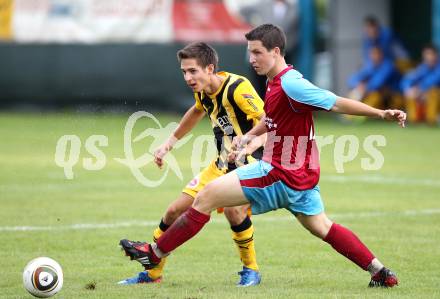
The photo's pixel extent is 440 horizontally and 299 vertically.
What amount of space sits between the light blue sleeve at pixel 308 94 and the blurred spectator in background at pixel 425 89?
16.9 m

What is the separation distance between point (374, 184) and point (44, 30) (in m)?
13.8

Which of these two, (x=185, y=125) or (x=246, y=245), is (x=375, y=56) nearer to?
(x=185, y=125)

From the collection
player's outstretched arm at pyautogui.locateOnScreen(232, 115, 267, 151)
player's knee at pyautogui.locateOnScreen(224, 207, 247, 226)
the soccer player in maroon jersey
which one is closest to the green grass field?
the soccer player in maroon jersey

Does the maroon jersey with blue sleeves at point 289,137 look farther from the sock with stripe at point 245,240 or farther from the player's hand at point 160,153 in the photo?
the player's hand at point 160,153

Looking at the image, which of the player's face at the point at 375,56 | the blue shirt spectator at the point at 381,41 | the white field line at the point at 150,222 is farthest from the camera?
the player's face at the point at 375,56

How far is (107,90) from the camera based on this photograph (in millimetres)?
25812

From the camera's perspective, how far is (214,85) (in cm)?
754

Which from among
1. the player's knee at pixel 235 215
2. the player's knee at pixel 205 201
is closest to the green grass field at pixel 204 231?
the player's knee at pixel 235 215

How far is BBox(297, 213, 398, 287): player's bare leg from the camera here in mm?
6938

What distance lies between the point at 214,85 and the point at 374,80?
17.3 m

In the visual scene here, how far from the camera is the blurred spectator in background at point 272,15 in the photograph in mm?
25125

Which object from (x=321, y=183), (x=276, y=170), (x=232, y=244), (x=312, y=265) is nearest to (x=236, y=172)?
(x=276, y=170)

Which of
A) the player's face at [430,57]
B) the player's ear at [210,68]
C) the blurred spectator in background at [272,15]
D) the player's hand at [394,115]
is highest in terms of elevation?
the blurred spectator in background at [272,15]

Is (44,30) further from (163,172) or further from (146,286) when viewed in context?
(146,286)
